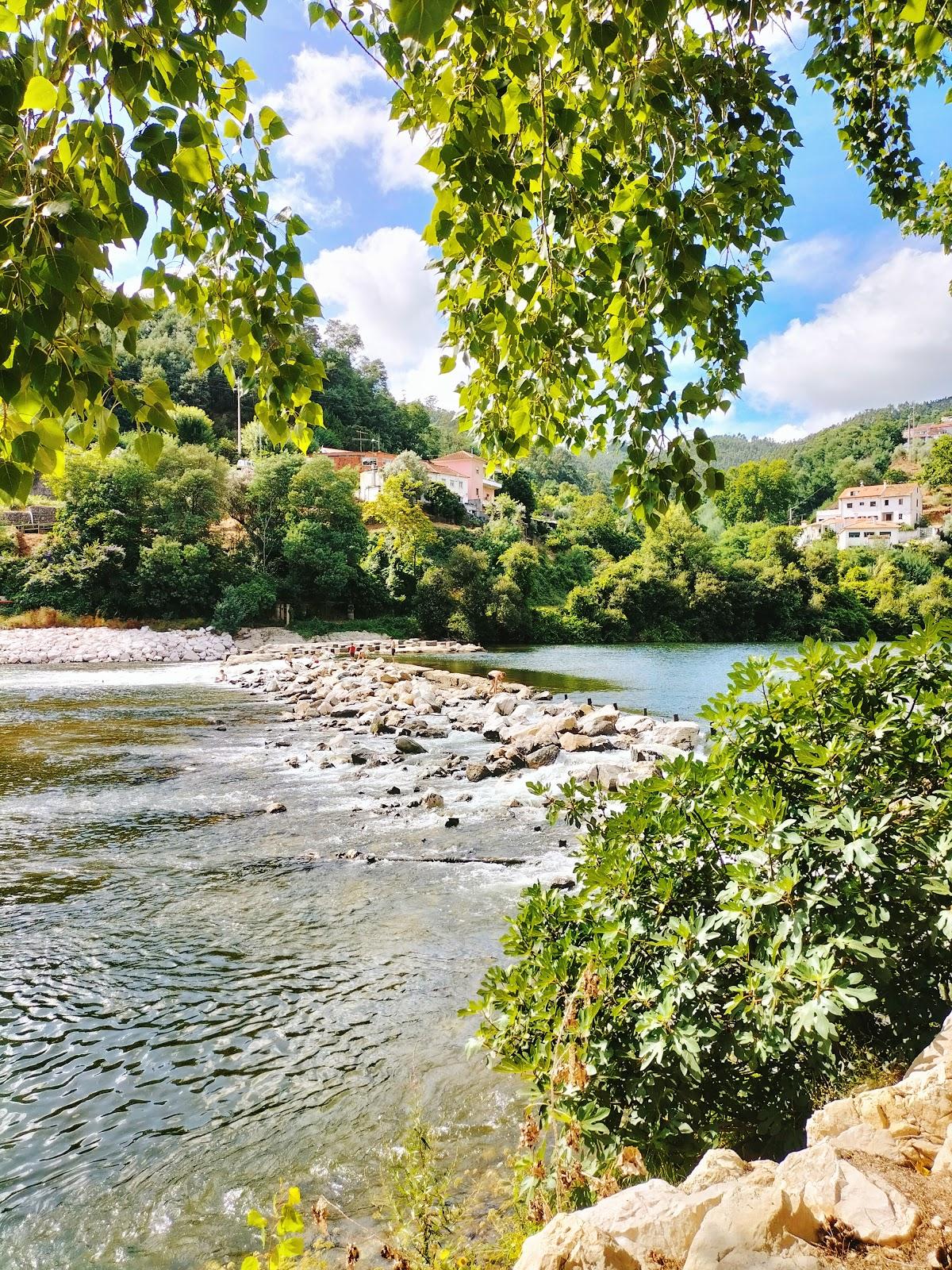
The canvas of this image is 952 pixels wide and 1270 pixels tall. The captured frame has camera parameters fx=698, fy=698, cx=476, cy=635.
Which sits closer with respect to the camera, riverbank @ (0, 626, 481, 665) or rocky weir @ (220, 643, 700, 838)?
rocky weir @ (220, 643, 700, 838)

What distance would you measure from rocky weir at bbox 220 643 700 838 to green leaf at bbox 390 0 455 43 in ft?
19.8

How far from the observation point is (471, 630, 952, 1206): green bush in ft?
7.04

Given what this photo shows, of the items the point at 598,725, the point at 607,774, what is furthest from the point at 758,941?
the point at 598,725

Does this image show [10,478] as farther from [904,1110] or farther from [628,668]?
[628,668]

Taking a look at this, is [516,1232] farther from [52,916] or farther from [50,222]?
[52,916]

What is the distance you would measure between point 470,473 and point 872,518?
159 ft

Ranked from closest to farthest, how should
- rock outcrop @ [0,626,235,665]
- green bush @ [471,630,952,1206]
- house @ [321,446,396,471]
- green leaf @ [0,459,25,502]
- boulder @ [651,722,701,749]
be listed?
green leaf @ [0,459,25,502]
green bush @ [471,630,952,1206]
boulder @ [651,722,701,749]
rock outcrop @ [0,626,235,665]
house @ [321,446,396,471]

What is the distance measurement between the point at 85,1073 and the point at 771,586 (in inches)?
2088

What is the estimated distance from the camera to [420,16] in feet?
3.32

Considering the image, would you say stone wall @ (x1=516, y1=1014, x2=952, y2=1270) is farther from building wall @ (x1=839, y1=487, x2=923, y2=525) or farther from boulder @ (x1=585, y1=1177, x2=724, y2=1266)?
building wall @ (x1=839, y1=487, x2=923, y2=525)

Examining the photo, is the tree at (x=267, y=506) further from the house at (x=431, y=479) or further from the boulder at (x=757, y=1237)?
the boulder at (x=757, y=1237)

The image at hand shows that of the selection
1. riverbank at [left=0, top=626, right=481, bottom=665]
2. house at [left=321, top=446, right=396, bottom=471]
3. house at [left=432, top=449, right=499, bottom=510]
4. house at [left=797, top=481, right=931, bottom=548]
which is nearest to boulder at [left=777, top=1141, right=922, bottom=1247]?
riverbank at [left=0, top=626, right=481, bottom=665]

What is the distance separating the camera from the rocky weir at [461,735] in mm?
10844

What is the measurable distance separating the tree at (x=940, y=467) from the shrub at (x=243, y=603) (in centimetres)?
8339
